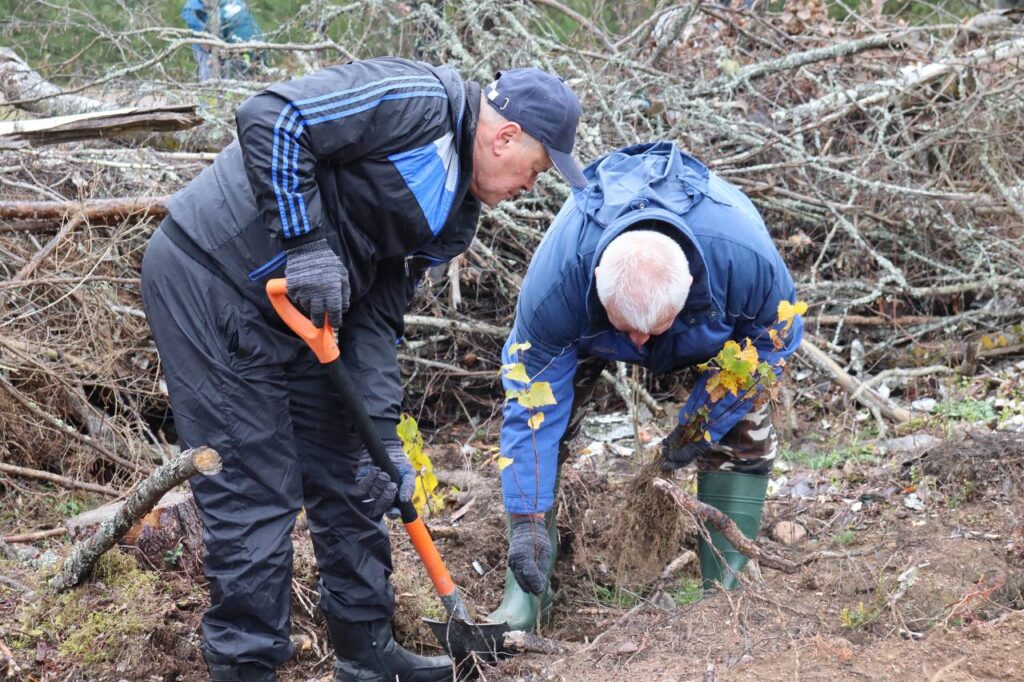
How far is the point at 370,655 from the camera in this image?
312 centimetres

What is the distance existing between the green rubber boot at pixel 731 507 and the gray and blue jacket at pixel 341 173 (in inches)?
59.3

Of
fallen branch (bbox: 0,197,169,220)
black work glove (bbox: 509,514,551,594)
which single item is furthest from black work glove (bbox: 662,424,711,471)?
fallen branch (bbox: 0,197,169,220)

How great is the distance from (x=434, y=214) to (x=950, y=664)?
1.75m

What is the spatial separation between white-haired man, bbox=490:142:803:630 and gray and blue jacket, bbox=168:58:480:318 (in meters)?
0.51

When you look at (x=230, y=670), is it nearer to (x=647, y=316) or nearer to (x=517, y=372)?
(x=517, y=372)

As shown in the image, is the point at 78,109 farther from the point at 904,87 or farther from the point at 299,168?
the point at 904,87

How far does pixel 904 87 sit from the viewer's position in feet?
20.8

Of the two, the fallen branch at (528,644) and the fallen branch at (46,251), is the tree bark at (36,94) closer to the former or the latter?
the fallen branch at (46,251)

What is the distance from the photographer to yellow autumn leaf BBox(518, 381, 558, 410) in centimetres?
310

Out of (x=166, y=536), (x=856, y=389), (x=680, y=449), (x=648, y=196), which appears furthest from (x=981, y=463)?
(x=166, y=536)

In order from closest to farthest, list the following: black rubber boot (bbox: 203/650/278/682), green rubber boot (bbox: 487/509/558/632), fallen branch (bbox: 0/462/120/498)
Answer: black rubber boot (bbox: 203/650/278/682), green rubber boot (bbox: 487/509/558/632), fallen branch (bbox: 0/462/120/498)

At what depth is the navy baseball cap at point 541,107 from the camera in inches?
106

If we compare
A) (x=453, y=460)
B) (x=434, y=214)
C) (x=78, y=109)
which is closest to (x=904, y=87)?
(x=453, y=460)

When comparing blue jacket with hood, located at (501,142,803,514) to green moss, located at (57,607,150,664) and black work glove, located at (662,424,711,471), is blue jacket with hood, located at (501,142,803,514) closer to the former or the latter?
black work glove, located at (662,424,711,471)
